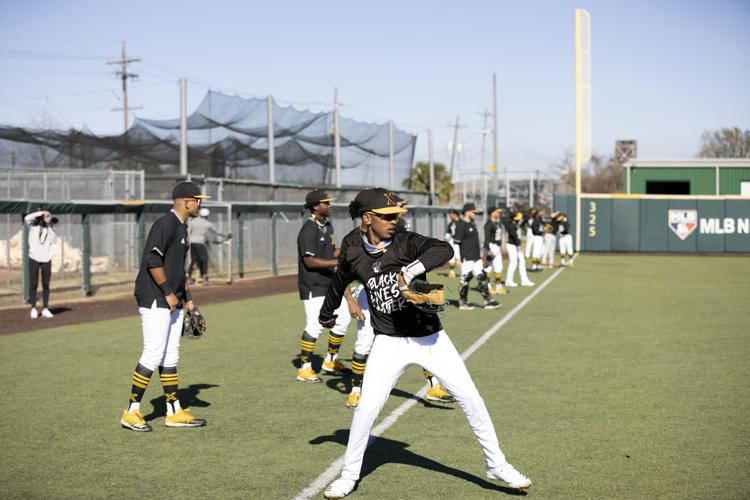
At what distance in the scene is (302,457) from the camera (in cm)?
715

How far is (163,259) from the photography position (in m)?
7.95

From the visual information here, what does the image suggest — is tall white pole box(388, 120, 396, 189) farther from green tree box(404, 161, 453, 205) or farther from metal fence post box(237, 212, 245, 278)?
green tree box(404, 161, 453, 205)

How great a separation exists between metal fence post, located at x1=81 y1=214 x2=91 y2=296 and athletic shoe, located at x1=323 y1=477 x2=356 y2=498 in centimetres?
1654

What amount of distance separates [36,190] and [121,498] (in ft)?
78.1

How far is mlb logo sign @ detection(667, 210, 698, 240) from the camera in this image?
147 feet

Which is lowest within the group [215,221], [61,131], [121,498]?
[121,498]

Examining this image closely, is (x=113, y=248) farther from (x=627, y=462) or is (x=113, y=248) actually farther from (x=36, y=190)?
(x=627, y=462)

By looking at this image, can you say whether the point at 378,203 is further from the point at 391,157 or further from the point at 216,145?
the point at 391,157

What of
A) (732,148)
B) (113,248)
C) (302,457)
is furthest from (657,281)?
(732,148)

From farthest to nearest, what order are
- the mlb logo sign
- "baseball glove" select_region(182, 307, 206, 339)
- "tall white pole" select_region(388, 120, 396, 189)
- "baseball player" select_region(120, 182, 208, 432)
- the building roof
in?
the building roof, the mlb logo sign, "tall white pole" select_region(388, 120, 396, 189), "baseball glove" select_region(182, 307, 206, 339), "baseball player" select_region(120, 182, 208, 432)

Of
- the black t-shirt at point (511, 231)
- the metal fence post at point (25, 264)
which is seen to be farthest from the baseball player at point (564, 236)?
the metal fence post at point (25, 264)

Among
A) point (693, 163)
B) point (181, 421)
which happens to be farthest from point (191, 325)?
point (693, 163)

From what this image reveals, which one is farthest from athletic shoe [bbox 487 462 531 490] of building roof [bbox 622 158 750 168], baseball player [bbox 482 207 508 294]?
building roof [bbox 622 158 750 168]

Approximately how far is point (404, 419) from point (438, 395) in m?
0.99
